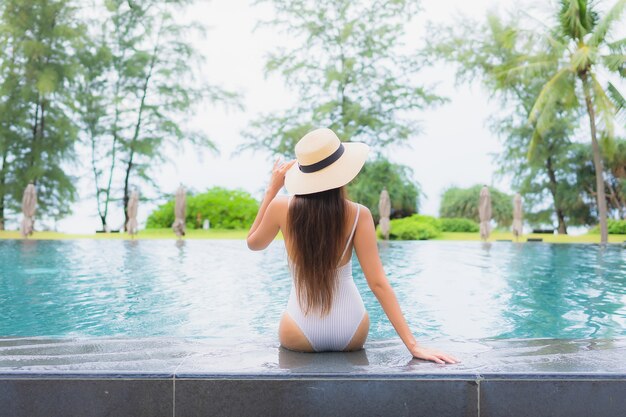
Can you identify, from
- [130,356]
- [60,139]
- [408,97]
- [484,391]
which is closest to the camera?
[484,391]

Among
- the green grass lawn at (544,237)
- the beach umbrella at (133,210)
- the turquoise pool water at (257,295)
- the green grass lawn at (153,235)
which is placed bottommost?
the turquoise pool water at (257,295)

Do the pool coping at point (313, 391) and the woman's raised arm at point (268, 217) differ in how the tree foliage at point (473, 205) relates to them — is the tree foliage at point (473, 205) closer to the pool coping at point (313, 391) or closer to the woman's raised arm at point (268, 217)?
the woman's raised arm at point (268, 217)

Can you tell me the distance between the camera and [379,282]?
269cm

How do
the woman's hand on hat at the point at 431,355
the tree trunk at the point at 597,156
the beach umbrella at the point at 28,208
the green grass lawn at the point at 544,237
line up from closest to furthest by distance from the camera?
→ the woman's hand on hat at the point at 431,355, the beach umbrella at the point at 28,208, the tree trunk at the point at 597,156, the green grass lawn at the point at 544,237

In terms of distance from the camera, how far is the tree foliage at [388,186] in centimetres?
2417

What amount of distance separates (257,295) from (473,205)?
67.6 feet

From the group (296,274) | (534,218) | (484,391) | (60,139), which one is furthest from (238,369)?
(534,218)

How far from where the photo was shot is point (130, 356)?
2.68 meters

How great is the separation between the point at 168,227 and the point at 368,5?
41.2ft

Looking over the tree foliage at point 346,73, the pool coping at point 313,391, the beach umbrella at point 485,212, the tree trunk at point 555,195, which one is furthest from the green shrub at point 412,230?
the pool coping at point 313,391

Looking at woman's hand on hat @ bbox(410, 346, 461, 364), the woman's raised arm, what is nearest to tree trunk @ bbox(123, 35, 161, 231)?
the woman's raised arm

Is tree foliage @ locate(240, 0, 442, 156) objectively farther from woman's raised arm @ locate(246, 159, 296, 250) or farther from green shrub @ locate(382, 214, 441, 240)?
woman's raised arm @ locate(246, 159, 296, 250)

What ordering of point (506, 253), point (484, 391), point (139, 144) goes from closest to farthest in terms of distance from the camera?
point (484, 391) < point (506, 253) < point (139, 144)

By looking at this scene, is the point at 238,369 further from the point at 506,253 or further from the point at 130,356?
the point at 506,253
